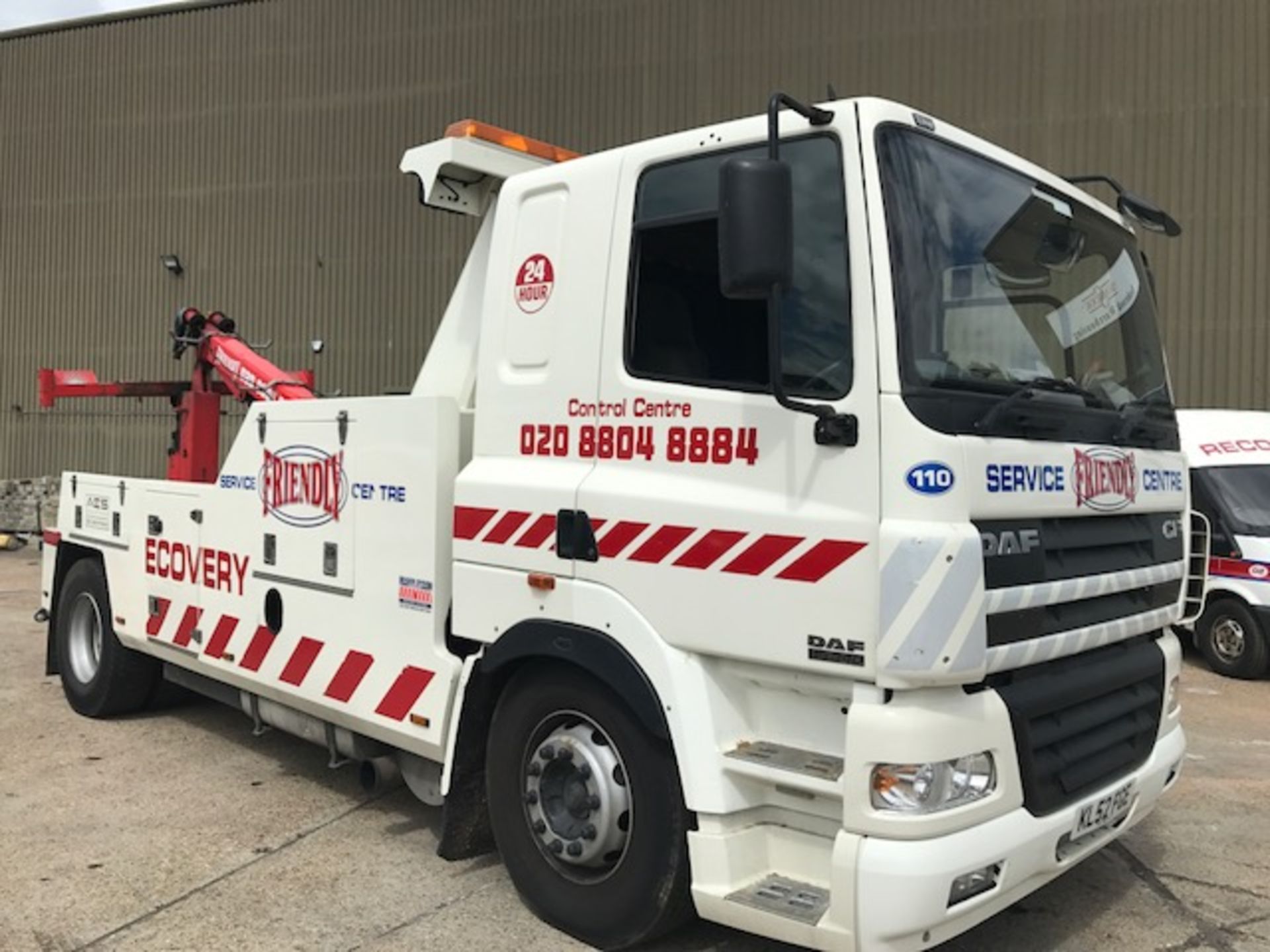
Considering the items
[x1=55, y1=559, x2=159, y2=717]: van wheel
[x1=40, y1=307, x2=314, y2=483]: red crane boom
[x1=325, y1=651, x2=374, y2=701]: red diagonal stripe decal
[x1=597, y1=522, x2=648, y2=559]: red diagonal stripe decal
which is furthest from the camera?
[x1=55, y1=559, x2=159, y2=717]: van wheel

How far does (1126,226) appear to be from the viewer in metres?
4.36

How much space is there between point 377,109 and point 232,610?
12952mm

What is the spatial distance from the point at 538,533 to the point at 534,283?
3.04 feet

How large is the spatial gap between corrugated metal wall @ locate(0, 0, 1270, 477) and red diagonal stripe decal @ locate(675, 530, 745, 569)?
11324 mm

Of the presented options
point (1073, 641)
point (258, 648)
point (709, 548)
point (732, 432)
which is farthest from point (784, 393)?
point (258, 648)

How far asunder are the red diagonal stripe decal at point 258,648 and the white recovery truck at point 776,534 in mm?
499

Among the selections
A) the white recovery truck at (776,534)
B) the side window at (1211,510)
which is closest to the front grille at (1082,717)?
the white recovery truck at (776,534)

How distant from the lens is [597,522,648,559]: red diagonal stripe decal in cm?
351

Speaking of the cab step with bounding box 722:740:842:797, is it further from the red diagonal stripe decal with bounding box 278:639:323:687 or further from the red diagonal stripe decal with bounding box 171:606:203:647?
the red diagonal stripe decal with bounding box 171:606:203:647

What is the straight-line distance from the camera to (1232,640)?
9227 millimetres

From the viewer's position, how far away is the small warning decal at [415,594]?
4234mm

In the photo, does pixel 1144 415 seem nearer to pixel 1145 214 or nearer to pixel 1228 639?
pixel 1145 214

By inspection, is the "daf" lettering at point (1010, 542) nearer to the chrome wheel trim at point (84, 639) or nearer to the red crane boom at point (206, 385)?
the red crane boom at point (206, 385)

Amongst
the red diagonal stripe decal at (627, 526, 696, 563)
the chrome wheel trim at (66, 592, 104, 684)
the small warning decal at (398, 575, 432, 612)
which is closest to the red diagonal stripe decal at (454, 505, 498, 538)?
the small warning decal at (398, 575, 432, 612)
